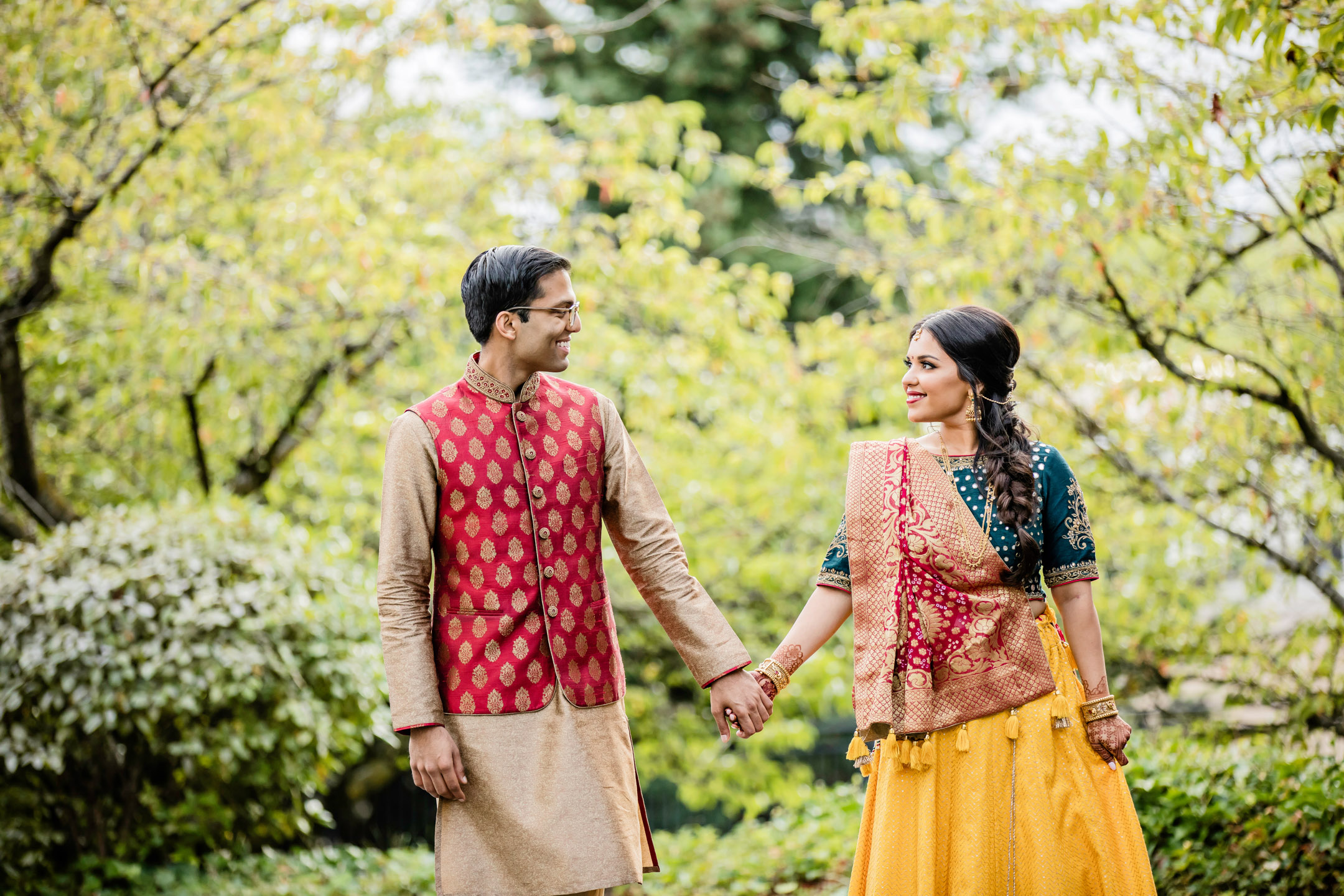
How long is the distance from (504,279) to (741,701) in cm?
120

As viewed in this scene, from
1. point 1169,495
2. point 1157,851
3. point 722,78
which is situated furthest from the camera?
point 722,78

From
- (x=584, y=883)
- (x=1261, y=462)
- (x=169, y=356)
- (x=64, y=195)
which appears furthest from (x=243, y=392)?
(x=1261, y=462)

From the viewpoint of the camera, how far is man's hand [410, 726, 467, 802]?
267 cm

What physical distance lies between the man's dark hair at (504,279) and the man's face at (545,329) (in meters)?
0.02

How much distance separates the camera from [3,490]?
6.47 m

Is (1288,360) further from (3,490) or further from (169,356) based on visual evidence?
(3,490)

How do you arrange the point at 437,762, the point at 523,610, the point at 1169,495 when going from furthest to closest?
1. the point at 1169,495
2. the point at 523,610
3. the point at 437,762

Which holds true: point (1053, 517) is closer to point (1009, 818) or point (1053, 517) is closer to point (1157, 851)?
point (1009, 818)

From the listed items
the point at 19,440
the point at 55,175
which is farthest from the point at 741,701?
the point at 19,440

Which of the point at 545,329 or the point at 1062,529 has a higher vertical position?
the point at 545,329

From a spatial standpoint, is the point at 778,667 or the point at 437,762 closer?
the point at 437,762

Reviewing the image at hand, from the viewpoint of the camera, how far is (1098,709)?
113 inches

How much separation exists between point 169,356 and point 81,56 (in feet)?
6.03

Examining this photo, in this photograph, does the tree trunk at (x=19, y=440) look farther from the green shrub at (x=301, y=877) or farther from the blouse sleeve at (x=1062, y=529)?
the blouse sleeve at (x=1062, y=529)
